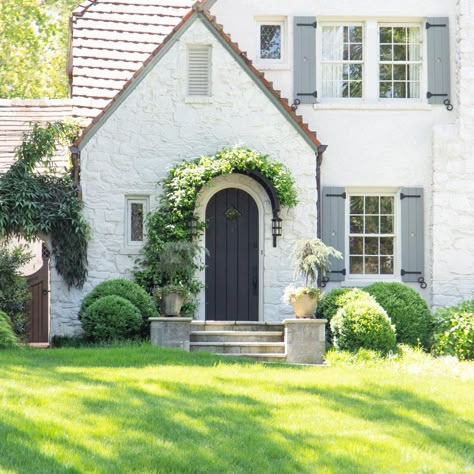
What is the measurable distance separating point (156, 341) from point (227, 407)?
4.38 m

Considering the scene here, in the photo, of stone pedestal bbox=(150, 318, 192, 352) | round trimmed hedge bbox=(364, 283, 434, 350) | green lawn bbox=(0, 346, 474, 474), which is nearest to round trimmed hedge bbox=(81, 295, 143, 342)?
stone pedestal bbox=(150, 318, 192, 352)

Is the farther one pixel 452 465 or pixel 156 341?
pixel 156 341

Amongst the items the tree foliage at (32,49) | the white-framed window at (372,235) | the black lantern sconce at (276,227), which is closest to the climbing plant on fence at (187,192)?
the black lantern sconce at (276,227)

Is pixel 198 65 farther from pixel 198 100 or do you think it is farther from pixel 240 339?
pixel 240 339

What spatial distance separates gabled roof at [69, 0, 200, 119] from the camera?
1627cm

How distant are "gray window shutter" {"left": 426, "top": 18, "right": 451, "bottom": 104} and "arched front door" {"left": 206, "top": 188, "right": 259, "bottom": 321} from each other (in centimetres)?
378

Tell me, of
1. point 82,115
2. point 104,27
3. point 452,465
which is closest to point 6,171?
point 82,115

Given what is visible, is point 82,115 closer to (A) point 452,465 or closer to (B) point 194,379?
(B) point 194,379

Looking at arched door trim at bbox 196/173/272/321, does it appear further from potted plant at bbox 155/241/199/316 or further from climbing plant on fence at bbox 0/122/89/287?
climbing plant on fence at bbox 0/122/89/287

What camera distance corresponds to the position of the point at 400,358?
1388 centimetres

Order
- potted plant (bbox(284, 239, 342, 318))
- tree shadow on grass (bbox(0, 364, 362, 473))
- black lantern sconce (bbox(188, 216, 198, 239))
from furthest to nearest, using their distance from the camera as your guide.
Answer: black lantern sconce (bbox(188, 216, 198, 239))
potted plant (bbox(284, 239, 342, 318))
tree shadow on grass (bbox(0, 364, 362, 473))

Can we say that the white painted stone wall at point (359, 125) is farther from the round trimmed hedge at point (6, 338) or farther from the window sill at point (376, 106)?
the round trimmed hedge at point (6, 338)

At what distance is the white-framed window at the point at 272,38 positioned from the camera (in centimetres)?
1675

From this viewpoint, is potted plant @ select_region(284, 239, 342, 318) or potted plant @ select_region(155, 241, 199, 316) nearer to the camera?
potted plant @ select_region(284, 239, 342, 318)
